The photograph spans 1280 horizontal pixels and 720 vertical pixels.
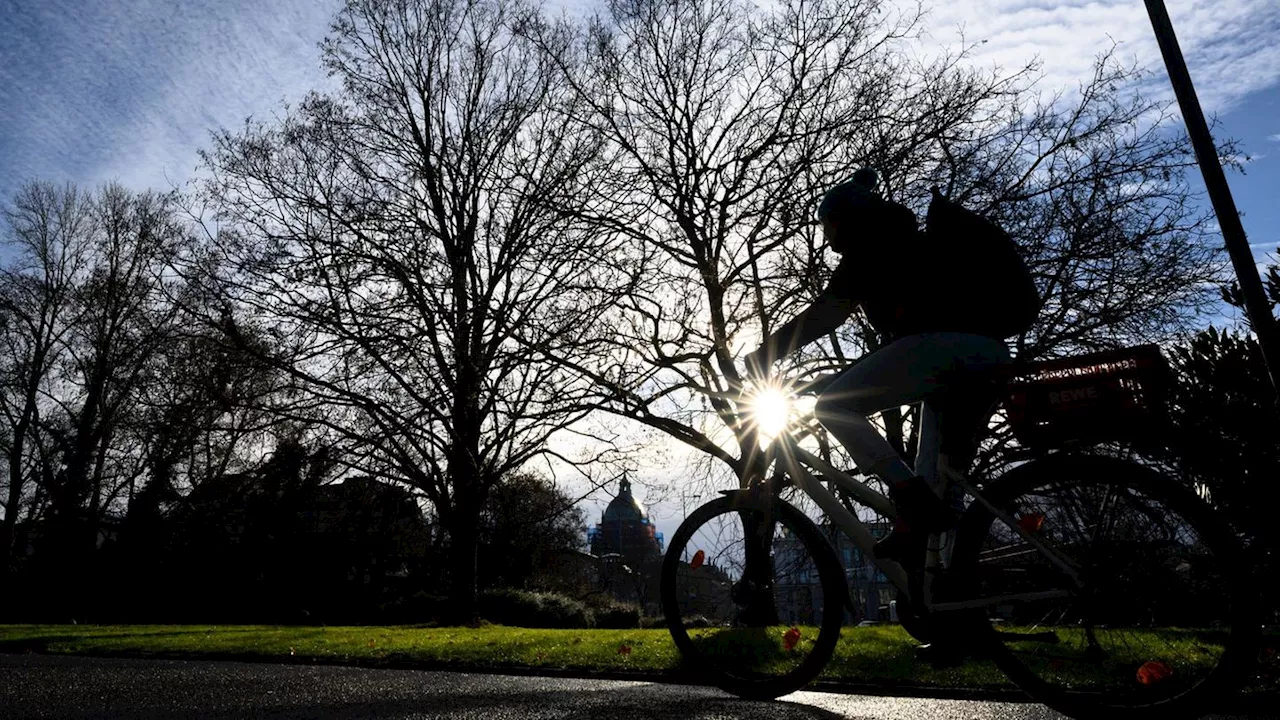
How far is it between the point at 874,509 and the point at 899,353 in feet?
2.24

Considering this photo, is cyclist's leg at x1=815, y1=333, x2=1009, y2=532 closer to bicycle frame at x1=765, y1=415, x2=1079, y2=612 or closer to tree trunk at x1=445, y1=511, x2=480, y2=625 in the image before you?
bicycle frame at x1=765, y1=415, x2=1079, y2=612

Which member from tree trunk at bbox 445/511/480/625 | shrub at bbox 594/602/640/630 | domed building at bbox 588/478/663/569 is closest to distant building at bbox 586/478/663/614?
domed building at bbox 588/478/663/569

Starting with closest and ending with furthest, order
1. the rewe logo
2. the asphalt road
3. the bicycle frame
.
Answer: the rewe logo < the bicycle frame < the asphalt road

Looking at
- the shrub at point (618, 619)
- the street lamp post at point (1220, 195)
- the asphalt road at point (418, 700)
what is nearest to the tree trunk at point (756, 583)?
the asphalt road at point (418, 700)

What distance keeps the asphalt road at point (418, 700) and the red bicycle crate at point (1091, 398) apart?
1.41 m

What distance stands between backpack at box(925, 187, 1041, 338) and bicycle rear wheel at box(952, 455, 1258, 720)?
56cm

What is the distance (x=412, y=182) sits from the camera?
1731 cm

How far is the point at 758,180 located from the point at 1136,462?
38.1 ft

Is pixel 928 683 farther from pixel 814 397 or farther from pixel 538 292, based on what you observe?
A: pixel 538 292

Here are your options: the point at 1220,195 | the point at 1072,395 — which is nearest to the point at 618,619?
the point at 1220,195

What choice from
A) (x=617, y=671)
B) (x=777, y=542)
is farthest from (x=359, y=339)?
(x=777, y=542)

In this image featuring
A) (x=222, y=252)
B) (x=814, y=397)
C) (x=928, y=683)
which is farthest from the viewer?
(x=222, y=252)

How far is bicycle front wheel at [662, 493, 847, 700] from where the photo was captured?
3.98 metres

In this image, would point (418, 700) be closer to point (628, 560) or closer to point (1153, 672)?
point (1153, 672)
